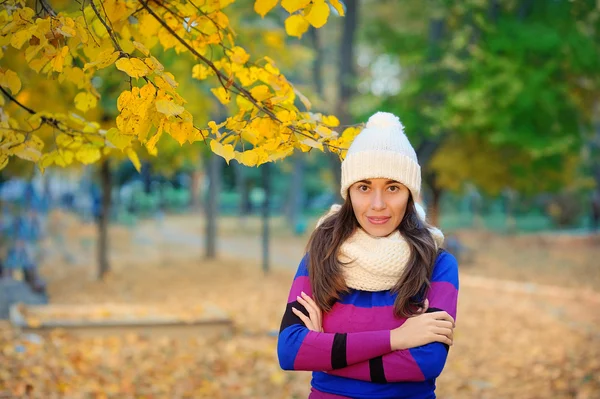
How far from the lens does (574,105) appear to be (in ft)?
39.1

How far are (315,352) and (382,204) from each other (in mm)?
572

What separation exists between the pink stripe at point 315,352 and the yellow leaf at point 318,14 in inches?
44.7

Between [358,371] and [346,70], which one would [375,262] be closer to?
[358,371]

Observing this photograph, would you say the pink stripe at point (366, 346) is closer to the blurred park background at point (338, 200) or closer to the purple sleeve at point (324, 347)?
the purple sleeve at point (324, 347)

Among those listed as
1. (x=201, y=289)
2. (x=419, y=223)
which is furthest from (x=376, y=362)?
(x=201, y=289)

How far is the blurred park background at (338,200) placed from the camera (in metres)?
6.04

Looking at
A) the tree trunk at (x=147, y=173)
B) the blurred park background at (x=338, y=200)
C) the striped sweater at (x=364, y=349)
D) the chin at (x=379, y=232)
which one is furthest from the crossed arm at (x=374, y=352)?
the tree trunk at (x=147, y=173)

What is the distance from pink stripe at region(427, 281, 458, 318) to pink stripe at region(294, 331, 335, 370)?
0.38m

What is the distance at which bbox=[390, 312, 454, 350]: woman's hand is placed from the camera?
2.12 m

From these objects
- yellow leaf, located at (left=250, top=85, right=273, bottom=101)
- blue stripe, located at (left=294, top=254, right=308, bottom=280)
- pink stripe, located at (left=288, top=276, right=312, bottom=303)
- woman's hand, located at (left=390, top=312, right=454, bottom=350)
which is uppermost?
yellow leaf, located at (left=250, top=85, right=273, bottom=101)

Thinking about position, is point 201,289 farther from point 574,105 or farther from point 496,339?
point 574,105

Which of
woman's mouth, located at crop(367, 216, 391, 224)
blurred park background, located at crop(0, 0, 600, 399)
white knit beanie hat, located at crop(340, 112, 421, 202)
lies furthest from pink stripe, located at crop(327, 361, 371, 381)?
blurred park background, located at crop(0, 0, 600, 399)

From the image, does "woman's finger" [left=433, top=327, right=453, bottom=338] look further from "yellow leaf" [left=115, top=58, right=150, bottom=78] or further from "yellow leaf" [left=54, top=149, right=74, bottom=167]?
"yellow leaf" [left=54, top=149, right=74, bottom=167]

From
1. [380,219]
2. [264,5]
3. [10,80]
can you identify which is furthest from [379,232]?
[10,80]
